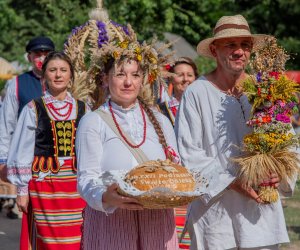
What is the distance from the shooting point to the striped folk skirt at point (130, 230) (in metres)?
4.11

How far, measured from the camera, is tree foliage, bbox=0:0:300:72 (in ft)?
54.4

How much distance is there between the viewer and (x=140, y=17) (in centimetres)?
1672

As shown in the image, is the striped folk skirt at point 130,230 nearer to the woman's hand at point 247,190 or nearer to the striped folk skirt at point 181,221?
the woman's hand at point 247,190

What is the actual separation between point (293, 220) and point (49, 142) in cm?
447

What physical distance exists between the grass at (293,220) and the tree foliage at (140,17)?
5285 mm

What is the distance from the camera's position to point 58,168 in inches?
256

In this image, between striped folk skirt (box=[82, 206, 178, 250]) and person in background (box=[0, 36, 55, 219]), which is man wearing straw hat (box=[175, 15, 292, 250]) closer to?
striped folk skirt (box=[82, 206, 178, 250])

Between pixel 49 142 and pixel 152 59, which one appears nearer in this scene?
pixel 152 59

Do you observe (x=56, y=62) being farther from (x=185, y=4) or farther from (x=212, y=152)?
(x=185, y=4)

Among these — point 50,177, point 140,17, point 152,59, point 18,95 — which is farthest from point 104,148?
point 140,17

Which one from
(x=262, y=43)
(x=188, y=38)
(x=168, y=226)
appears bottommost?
(x=168, y=226)

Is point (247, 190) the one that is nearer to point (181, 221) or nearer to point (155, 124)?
point (155, 124)

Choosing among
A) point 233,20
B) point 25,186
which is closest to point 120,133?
point 233,20

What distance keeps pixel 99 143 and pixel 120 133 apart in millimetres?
141
